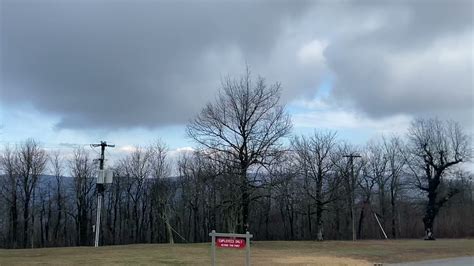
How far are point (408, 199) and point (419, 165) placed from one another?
50.6 feet

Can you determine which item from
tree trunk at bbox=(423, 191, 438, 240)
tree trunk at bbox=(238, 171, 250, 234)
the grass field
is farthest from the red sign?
tree trunk at bbox=(423, 191, 438, 240)

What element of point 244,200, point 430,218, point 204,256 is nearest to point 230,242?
point 204,256

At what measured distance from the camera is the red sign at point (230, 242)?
1506 centimetres

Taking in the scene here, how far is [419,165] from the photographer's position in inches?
2221

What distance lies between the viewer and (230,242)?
1517 centimetres

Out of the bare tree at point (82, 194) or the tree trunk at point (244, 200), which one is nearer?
the tree trunk at point (244, 200)

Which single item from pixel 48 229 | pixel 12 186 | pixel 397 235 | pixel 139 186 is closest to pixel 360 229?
pixel 397 235

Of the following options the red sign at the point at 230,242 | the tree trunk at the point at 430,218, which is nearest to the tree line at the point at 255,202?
the tree trunk at the point at 430,218

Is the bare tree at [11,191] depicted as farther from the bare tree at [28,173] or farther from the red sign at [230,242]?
the red sign at [230,242]

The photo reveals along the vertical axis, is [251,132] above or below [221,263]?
above

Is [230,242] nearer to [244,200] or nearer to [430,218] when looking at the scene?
[244,200]

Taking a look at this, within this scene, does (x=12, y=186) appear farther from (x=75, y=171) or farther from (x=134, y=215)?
(x=134, y=215)

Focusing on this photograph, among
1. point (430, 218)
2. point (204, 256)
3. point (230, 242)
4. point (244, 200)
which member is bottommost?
point (204, 256)

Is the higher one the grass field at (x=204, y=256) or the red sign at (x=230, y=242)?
the red sign at (x=230, y=242)
